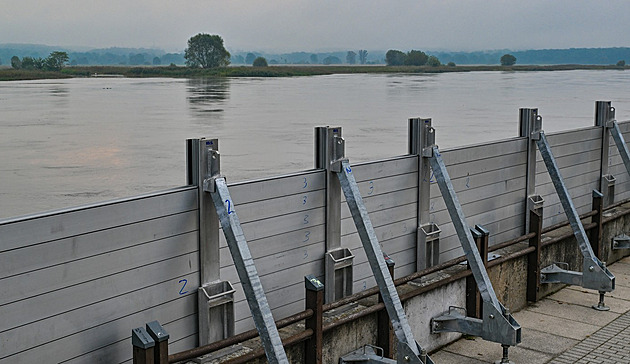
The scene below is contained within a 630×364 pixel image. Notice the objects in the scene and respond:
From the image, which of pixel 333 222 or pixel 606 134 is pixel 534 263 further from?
pixel 606 134

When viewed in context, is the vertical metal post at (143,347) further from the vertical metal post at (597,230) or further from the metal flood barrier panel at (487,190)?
the vertical metal post at (597,230)

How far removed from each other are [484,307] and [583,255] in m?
2.10

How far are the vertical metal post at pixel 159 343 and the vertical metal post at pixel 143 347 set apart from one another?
0.14 feet

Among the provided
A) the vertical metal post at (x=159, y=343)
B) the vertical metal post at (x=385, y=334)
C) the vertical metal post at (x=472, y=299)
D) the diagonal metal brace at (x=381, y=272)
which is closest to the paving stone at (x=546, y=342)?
the vertical metal post at (x=472, y=299)

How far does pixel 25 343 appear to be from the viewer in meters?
4.18

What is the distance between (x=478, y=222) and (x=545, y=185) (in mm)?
1562

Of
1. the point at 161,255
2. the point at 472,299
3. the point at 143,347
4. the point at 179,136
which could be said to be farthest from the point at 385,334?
the point at 179,136

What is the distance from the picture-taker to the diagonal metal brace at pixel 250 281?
4.74 meters

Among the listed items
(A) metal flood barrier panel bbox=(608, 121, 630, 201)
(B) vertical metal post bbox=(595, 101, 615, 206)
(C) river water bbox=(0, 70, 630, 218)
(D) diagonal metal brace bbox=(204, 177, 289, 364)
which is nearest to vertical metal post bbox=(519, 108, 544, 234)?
(B) vertical metal post bbox=(595, 101, 615, 206)

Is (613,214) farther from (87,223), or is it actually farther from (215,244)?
(87,223)

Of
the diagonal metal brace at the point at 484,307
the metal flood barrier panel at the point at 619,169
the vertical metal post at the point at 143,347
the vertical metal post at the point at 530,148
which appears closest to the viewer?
the vertical metal post at the point at 143,347

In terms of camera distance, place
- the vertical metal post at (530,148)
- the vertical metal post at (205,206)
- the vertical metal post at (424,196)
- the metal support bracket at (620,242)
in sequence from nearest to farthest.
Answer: the vertical metal post at (205,206)
the vertical metal post at (424,196)
the vertical metal post at (530,148)
the metal support bracket at (620,242)

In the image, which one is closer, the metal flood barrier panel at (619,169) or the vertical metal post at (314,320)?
the vertical metal post at (314,320)

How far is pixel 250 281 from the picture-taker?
189 inches
